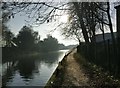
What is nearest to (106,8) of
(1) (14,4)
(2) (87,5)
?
(2) (87,5)

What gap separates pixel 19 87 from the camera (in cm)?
2142

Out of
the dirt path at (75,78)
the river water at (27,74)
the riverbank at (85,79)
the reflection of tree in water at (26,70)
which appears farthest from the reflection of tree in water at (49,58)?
the riverbank at (85,79)

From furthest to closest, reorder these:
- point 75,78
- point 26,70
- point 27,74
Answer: point 26,70 → point 27,74 → point 75,78

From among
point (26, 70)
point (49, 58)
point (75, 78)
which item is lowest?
point (49, 58)

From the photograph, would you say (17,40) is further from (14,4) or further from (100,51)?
(14,4)

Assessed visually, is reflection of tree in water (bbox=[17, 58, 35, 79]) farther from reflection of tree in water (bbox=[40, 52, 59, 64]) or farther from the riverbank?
the riverbank

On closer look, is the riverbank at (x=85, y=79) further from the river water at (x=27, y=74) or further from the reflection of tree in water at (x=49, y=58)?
the reflection of tree in water at (x=49, y=58)

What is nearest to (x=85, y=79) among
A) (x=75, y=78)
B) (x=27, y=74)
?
(x=75, y=78)

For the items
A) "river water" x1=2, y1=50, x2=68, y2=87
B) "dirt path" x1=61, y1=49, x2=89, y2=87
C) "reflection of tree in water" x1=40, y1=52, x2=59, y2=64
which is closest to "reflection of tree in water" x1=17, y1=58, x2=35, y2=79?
"river water" x1=2, y1=50, x2=68, y2=87

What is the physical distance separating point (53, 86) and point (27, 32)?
9349 cm

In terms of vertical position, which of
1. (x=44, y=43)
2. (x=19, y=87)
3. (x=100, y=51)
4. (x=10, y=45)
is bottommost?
(x=44, y=43)

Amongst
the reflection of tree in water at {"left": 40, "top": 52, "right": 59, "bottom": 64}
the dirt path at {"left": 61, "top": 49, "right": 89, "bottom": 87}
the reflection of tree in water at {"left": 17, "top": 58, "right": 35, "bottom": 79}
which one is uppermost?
the dirt path at {"left": 61, "top": 49, "right": 89, "bottom": 87}

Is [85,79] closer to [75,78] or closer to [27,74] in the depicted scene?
[75,78]

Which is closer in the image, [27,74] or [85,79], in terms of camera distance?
[85,79]
